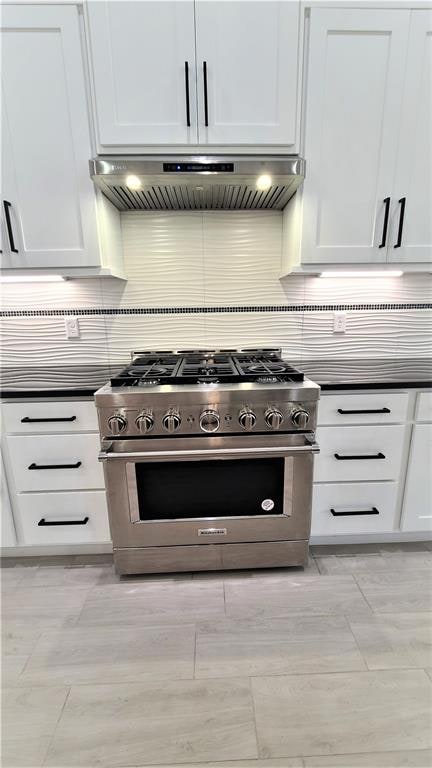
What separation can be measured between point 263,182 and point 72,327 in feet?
4.00

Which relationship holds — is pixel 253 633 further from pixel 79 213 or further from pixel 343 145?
pixel 343 145

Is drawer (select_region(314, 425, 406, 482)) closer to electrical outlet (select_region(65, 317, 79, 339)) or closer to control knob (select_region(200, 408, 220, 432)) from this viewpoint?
control knob (select_region(200, 408, 220, 432))

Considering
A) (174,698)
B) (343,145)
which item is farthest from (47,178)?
(174,698)

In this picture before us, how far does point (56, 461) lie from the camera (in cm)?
160

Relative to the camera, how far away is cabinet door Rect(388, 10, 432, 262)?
137 centimetres

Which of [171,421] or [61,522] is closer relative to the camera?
[171,421]

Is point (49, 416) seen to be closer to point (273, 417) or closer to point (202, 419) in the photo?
point (202, 419)

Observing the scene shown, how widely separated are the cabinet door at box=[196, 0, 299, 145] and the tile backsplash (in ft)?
1.57

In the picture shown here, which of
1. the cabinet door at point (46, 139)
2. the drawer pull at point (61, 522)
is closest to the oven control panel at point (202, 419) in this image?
the drawer pull at point (61, 522)

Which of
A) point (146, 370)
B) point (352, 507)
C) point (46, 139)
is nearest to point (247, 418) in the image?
point (146, 370)

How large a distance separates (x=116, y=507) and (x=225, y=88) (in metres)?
1.77

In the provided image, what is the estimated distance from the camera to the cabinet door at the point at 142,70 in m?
1.27

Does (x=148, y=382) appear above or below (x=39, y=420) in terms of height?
above

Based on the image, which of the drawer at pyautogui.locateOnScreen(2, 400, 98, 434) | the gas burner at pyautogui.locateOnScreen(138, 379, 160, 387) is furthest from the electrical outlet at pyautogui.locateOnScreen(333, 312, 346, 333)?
the drawer at pyautogui.locateOnScreen(2, 400, 98, 434)
